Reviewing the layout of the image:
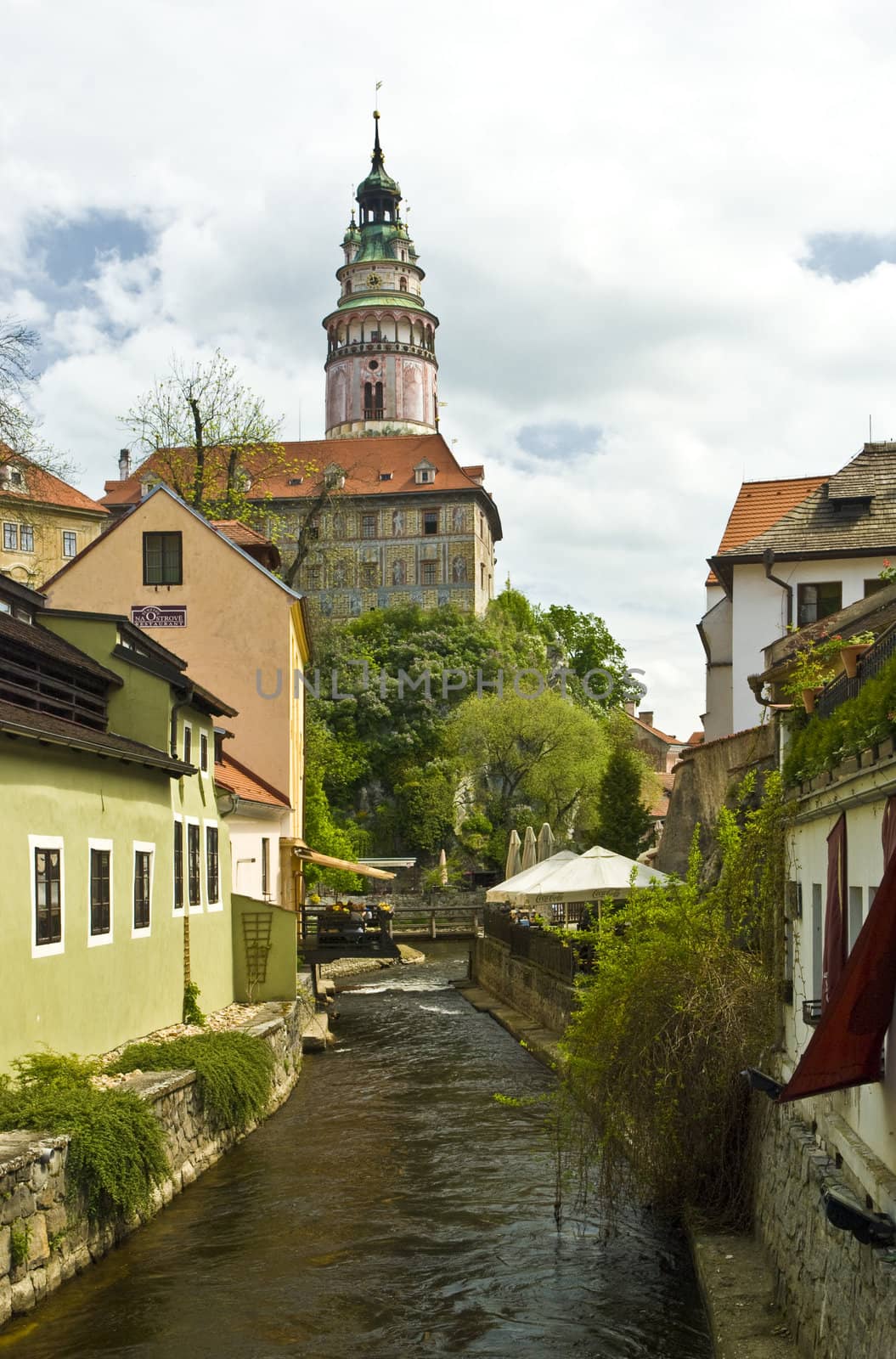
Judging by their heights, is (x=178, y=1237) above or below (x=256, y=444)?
below

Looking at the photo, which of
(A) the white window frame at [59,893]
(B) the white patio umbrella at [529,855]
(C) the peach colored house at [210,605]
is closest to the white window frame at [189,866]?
(A) the white window frame at [59,893]

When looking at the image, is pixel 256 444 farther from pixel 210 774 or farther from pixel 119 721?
pixel 119 721

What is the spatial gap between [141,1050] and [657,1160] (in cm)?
583

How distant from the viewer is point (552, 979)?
25.7 m

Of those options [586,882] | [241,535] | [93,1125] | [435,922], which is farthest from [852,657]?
[435,922]

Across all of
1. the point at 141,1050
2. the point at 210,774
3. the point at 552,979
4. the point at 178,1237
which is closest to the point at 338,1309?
the point at 178,1237

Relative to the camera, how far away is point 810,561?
27.4 metres

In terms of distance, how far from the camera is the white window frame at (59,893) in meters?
13.5

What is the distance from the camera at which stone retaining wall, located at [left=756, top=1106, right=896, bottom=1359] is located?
7.20 m

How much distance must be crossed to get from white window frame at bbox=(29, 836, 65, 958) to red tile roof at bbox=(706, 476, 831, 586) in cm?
2023

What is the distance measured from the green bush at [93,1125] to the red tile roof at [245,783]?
11.0 meters

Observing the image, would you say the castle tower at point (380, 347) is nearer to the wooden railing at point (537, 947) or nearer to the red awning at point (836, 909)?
the wooden railing at point (537, 947)

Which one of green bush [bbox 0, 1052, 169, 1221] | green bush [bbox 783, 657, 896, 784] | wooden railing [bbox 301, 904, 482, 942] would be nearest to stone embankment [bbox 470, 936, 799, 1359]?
green bush [bbox 783, 657, 896, 784]

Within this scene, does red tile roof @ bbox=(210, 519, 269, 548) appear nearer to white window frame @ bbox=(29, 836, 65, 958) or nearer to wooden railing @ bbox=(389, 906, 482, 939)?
→ wooden railing @ bbox=(389, 906, 482, 939)
